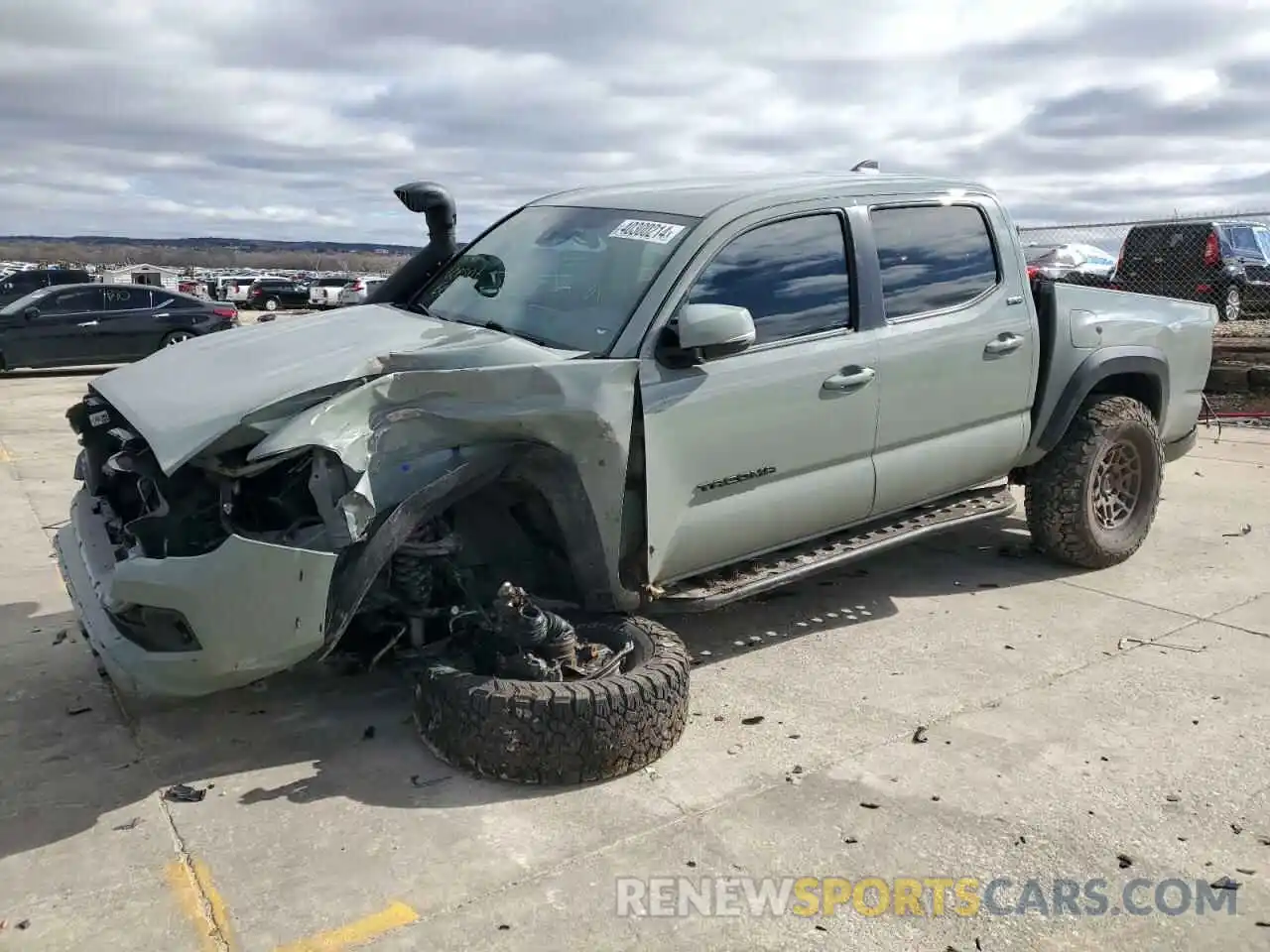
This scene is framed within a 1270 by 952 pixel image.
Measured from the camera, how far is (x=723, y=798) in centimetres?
338

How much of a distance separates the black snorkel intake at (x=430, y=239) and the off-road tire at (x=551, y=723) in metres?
2.18

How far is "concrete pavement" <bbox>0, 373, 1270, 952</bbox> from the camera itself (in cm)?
277

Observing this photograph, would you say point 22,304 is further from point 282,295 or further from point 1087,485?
point 282,295

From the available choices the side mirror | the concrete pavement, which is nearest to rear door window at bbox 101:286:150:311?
the concrete pavement

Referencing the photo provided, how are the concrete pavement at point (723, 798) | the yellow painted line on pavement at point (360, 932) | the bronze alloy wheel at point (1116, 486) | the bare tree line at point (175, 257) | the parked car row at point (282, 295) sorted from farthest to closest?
1. the bare tree line at point (175, 257)
2. the parked car row at point (282, 295)
3. the bronze alloy wheel at point (1116, 486)
4. the concrete pavement at point (723, 798)
5. the yellow painted line on pavement at point (360, 932)

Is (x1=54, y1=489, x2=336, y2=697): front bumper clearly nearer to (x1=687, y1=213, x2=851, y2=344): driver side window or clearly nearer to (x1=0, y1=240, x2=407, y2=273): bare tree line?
(x1=687, y1=213, x2=851, y2=344): driver side window

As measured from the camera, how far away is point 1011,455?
203 inches

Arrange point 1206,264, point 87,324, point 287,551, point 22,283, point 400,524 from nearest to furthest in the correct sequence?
point 287,551 → point 400,524 → point 1206,264 → point 87,324 → point 22,283

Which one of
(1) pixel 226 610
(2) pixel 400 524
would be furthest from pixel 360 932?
(2) pixel 400 524

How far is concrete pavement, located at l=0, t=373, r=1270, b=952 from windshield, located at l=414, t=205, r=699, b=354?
151 centimetres

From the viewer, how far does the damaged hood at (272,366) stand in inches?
127

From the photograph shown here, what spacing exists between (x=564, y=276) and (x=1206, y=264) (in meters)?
13.2

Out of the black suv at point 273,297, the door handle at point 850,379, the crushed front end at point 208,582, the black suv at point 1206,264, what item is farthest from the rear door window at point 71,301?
the black suv at point 273,297

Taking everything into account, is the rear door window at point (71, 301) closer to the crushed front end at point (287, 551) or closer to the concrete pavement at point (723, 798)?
the concrete pavement at point (723, 798)
